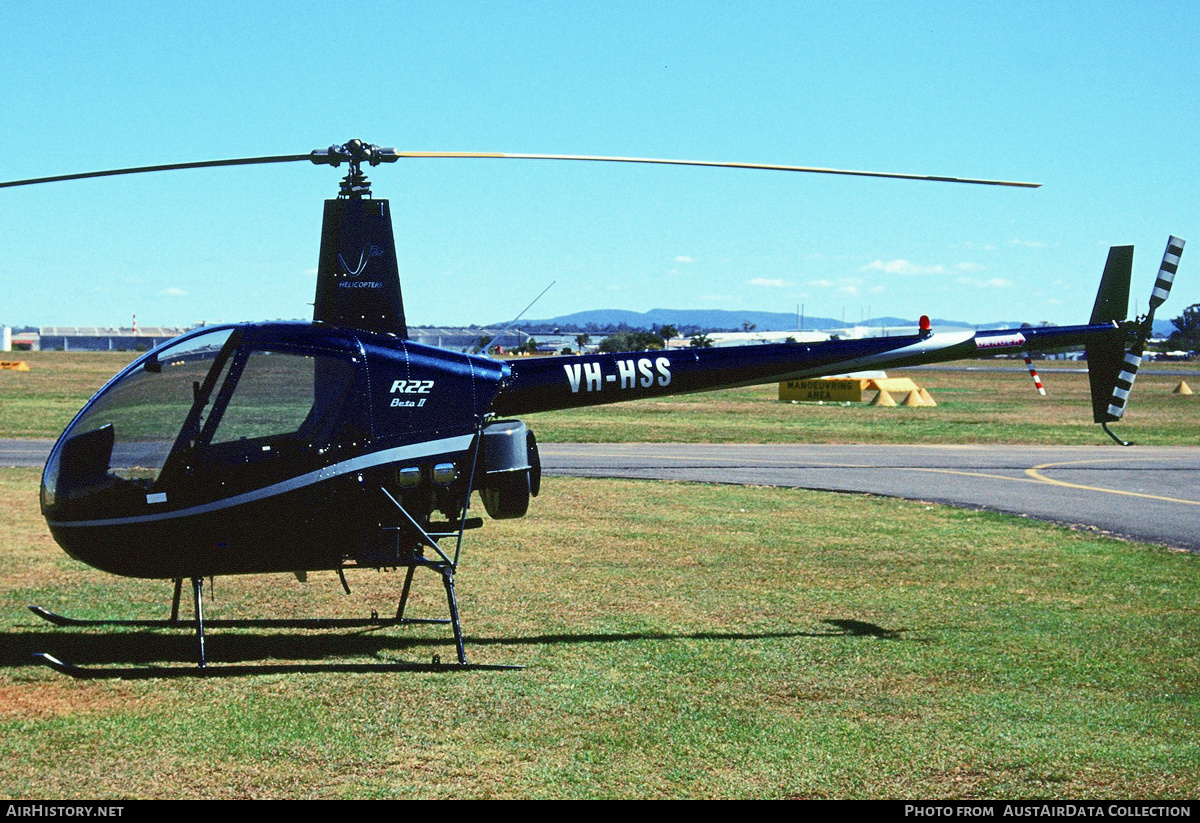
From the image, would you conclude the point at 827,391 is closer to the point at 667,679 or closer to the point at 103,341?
the point at 667,679

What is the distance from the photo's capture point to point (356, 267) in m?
9.43

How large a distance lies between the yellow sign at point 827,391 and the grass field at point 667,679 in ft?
97.6

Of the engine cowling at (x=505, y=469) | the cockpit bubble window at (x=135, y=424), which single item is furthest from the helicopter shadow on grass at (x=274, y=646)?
the cockpit bubble window at (x=135, y=424)

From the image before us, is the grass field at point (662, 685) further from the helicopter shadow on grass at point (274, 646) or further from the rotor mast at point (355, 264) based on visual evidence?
the rotor mast at point (355, 264)

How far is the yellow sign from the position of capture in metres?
45.1

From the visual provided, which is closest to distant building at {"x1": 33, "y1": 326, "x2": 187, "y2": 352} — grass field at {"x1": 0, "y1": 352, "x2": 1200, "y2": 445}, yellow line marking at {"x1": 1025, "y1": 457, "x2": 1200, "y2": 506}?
grass field at {"x1": 0, "y1": 352, "x2": 1200, "y2": 445}

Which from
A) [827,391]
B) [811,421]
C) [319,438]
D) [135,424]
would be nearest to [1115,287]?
[319,438]

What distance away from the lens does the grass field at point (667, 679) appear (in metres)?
6.43

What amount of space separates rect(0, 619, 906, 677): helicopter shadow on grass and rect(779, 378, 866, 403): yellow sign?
1413 inches

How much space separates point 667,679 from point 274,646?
137 inches

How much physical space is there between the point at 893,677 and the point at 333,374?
505 cm

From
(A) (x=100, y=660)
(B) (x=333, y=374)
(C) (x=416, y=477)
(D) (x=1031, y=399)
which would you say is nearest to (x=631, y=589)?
(C) (x=416, y=477)

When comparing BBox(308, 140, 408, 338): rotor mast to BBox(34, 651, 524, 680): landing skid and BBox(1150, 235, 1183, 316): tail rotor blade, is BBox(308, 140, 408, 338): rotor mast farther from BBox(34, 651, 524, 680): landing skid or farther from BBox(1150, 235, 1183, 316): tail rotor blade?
BBox(1150, 235, 1183, 316): tail rotor blade
